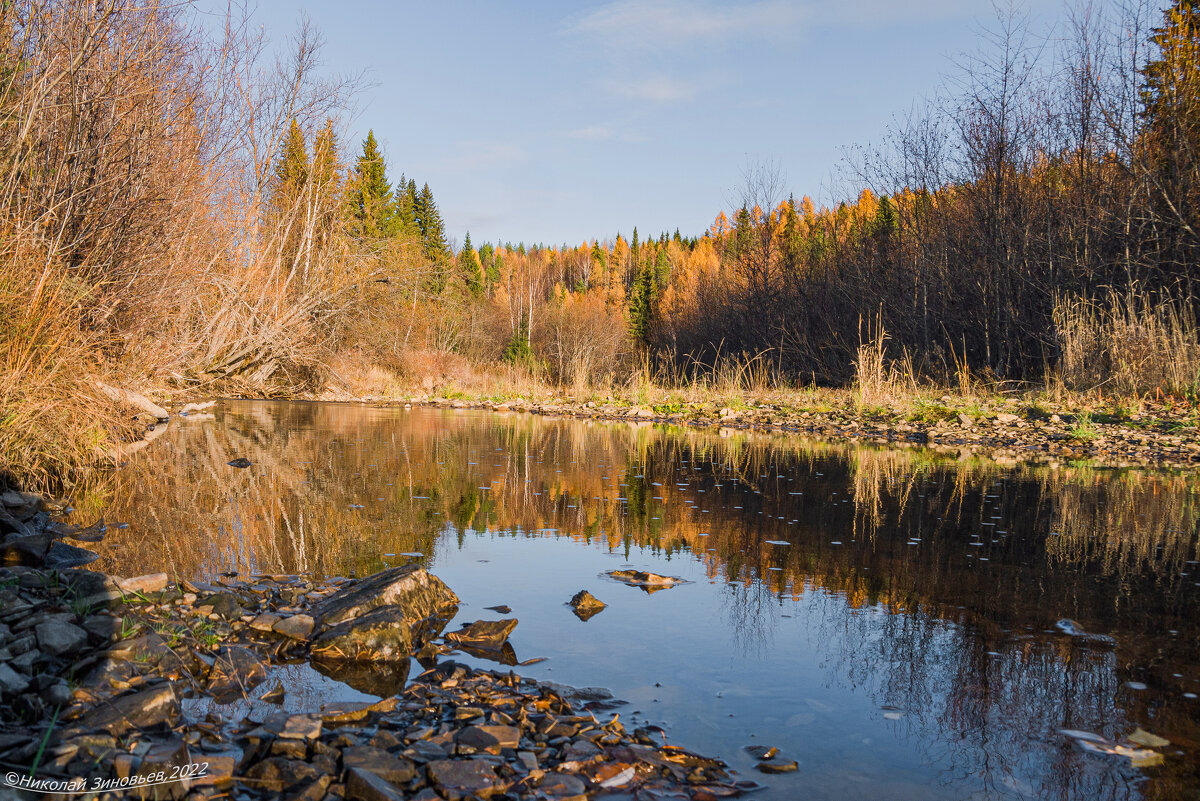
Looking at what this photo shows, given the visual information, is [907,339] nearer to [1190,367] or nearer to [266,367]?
[1190,367]

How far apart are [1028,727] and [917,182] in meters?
18.3

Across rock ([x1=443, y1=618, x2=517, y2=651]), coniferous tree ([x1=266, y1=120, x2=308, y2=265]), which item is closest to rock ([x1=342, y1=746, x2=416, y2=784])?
rock ([x1=443, y1=618, x2=517, y2=651])

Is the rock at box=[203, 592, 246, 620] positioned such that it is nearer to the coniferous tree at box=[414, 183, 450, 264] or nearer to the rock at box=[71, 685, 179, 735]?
the rock at box=[71, 685, 179, 735]

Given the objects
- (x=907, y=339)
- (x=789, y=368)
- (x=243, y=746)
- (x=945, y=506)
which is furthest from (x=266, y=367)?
(x=243, y=746)

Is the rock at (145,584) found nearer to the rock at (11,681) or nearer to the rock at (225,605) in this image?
the rock at (225,605)

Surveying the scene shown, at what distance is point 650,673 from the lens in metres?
2.74

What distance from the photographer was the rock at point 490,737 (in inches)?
82.6

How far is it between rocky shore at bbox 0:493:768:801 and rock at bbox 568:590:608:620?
46 centimetres

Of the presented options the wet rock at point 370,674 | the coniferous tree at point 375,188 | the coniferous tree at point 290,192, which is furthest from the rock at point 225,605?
the coniferous tree at point 375,188

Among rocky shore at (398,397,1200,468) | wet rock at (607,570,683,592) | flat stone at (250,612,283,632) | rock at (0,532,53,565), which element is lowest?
wet rock at (607,570,683,592)

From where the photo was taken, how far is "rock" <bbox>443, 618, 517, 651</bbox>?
9.75ft

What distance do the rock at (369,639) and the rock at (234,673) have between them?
25cm

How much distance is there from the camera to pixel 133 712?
2109 millimetres

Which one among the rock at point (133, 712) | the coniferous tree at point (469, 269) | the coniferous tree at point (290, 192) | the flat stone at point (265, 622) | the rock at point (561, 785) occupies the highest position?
the coniferous tree at point (469, 269)
